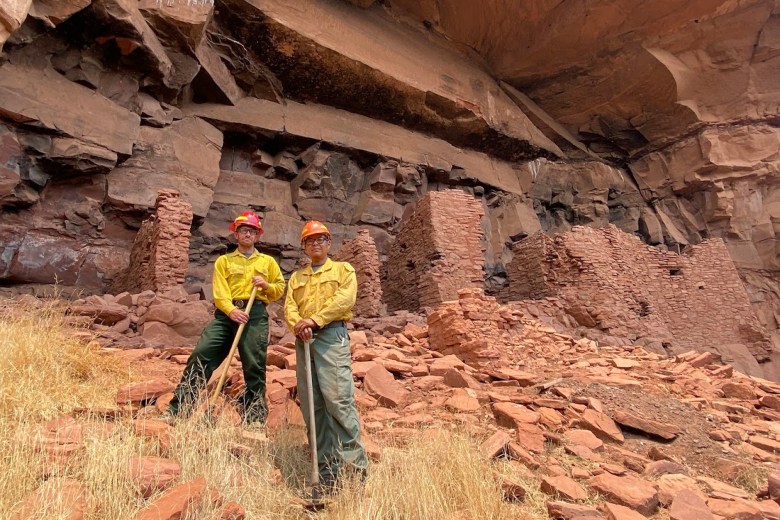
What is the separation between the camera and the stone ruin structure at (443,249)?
9531mm

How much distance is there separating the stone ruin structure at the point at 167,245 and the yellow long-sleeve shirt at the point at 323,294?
588 cm

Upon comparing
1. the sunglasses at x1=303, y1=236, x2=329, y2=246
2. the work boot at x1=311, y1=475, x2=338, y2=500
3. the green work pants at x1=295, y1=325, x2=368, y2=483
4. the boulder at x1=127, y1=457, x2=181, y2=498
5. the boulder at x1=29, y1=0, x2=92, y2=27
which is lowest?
the work boot at x1=311, y1=475, x2=338, y2=500

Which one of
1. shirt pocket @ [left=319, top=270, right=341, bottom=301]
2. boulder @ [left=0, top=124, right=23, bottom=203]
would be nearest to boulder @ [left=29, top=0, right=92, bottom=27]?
boulder @ [left=0, top=124, right=23, bottom=203]

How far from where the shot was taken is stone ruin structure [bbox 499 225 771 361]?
34.1ft

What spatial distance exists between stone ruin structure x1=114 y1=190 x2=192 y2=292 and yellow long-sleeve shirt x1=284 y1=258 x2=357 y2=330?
5882 mm

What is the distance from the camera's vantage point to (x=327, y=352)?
328 cm

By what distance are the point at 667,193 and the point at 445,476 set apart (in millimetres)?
22389

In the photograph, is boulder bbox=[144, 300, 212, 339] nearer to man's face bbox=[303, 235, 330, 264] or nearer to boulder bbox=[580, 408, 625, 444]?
man's face bbox=[303, 235, 330, 264]

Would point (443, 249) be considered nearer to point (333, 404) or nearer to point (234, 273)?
point (234, 273)

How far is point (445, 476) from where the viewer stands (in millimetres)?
2828

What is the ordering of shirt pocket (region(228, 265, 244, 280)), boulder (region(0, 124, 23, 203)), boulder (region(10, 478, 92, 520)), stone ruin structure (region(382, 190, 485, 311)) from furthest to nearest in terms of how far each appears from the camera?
1. boulder (region(0, 124, 23, 203))
2. stone ruin structure (region(382, 190, 485, 311))
3. shirt pocket (region(228, 265, 244, 280))
4. boulder (region(10, 478, 92, 520))

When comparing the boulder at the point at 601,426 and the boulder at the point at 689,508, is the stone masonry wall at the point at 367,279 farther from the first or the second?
the boulder at the point at 689,508

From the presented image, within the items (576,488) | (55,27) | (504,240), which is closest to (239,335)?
(576,488)

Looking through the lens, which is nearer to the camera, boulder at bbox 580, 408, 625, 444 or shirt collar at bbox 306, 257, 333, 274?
shirt collar at bbox 306, 257, 333, 274
